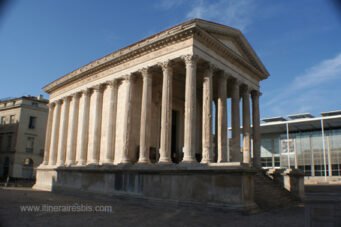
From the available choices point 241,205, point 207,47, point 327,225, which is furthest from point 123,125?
point 327,225

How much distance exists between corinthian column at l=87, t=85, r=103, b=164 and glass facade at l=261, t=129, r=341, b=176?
3261 cm

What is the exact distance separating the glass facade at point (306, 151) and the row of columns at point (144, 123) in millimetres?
26805

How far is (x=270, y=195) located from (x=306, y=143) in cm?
3630

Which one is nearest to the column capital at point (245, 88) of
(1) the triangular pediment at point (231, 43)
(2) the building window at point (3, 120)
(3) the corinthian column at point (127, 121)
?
(1) the triangular pediment at point (231, 43)

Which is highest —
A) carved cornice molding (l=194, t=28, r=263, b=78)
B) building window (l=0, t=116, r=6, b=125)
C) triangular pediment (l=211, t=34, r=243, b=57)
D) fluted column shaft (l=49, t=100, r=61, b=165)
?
triangular pediment (l=211, t=34, r=243, b=57)

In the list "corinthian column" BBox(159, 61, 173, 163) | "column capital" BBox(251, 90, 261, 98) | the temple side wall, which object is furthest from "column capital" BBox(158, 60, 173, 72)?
"column capital" BBox(251, 90, 261, 98)

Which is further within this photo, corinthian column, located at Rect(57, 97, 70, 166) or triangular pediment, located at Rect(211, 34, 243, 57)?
corinthian column, located at Rect(57, 97, 70, 166)

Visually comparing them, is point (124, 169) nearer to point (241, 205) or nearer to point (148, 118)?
point (148, 118)

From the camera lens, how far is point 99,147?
2377cm

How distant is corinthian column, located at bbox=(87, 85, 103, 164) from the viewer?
2330 cm

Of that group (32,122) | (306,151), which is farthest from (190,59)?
(306,151)

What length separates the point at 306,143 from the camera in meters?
48.8

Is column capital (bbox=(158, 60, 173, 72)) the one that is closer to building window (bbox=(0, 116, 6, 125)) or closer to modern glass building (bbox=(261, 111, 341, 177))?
modern glass building (bbox=(261, 111, 341, 177))

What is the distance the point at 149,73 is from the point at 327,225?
14.4m
